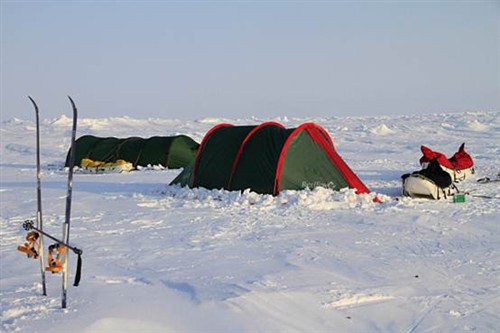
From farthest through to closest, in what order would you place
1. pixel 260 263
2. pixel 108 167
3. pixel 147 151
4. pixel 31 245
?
1. pixel 147 151
2. pixel 108 167
3. pixel 260 263
4. pixel 31 245

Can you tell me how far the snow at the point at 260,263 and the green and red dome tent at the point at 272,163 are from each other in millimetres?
412

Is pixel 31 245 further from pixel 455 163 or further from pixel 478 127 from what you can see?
pixel 478 127

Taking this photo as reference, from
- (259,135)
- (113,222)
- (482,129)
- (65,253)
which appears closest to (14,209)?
(113,222)

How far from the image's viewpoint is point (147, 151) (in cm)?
2062

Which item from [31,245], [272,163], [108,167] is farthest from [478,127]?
[31,245]

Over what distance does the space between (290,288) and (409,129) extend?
119 ft

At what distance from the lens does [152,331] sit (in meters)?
4.32

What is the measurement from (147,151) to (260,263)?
14.6 m

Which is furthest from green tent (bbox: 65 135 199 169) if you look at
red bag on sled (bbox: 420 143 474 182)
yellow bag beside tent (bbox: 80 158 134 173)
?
red bag on sled (bbox: 420 143 474 182)

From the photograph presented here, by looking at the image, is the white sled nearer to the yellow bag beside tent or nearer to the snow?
the snow

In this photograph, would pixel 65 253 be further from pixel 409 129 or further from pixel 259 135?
pixel 409 129

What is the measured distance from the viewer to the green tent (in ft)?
66.9

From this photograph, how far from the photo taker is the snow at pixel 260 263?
184 inches

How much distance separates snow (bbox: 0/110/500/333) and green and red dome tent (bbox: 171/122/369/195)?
0.41 meters
